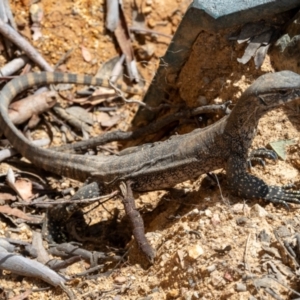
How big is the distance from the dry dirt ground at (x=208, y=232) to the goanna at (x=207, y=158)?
218mm

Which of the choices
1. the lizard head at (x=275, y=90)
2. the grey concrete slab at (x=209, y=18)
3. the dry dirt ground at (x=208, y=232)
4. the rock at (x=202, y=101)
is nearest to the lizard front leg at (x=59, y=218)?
the dry dirt ground at (x=208, y=232)

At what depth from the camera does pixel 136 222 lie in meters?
5.55

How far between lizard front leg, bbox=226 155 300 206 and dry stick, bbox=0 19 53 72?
357cm

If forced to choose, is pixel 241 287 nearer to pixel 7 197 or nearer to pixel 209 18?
pixel 209 18

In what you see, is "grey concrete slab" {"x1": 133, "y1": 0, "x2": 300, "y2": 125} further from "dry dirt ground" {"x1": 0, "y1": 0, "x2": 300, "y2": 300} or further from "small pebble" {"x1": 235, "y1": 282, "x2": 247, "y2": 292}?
"small pebble" {"x1": 235, "y1": 282, "x2": 247, "y2": 292}

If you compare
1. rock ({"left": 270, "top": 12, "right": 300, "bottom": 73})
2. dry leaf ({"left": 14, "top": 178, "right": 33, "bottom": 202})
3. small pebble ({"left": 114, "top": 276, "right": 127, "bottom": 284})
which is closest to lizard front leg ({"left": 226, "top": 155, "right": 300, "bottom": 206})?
rock ({"left": 270, "top": 12, "right": 300, "bottom": 73})

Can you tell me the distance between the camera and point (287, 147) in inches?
223

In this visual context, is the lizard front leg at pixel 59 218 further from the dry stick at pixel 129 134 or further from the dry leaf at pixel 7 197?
the dry stick at pixel 129 134

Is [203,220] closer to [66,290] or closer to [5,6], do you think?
[66,290]

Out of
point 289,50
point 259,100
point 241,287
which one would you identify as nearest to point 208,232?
point 241,287

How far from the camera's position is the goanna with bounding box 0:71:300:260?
5.02 meters

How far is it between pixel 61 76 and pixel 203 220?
332 centimetres

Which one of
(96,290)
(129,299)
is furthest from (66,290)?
(129,299)

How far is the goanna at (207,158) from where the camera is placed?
16.5 feet
